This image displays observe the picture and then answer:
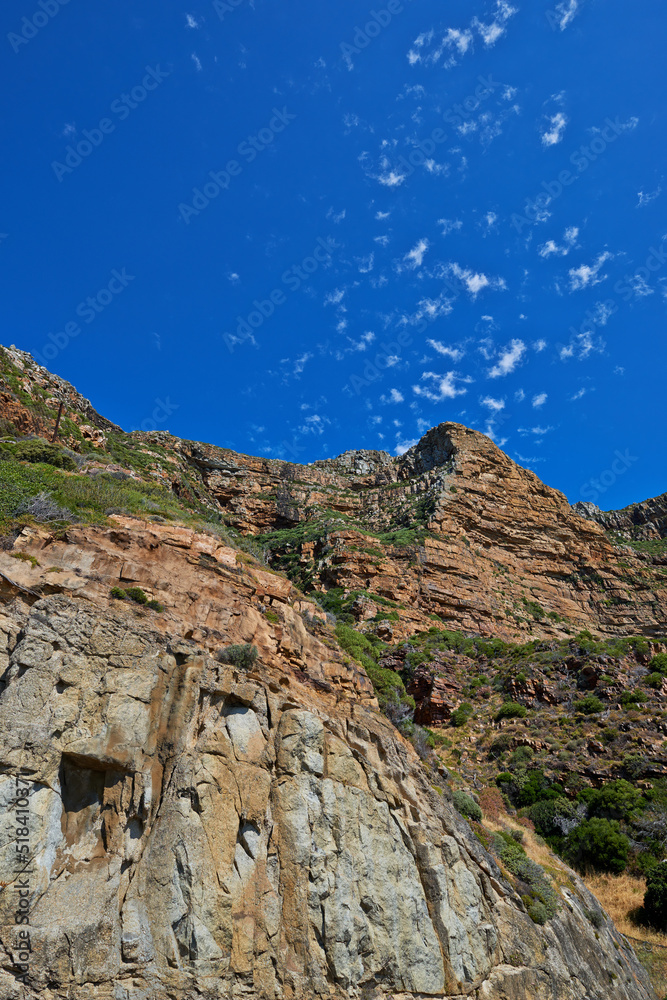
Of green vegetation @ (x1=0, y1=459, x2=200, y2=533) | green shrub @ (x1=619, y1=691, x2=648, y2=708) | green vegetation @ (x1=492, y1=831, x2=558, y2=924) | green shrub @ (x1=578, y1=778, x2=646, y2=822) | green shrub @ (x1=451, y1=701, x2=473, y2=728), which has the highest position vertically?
green vegetation @ (x1=0, y1=459, x2=200, y2=533)

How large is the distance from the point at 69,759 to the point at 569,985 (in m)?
12.4

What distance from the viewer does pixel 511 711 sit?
27.8 metres

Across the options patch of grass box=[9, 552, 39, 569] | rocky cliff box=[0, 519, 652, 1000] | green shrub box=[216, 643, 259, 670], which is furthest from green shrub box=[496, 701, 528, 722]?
patch of grass box=[9, 552, 39, 569]

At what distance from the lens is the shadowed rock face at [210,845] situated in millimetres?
6938

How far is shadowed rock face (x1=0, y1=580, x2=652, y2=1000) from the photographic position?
6938 millimetres

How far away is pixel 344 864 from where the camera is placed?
948 cm

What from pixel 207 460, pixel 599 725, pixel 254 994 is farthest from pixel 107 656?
pixel 207 460

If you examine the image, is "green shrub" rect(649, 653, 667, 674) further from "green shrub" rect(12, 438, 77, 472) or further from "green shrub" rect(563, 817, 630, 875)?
"green shrub" rect(12, 438, 77, 472)

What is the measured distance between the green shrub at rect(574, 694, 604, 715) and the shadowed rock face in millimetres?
15104

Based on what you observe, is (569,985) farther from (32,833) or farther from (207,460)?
(207,460)

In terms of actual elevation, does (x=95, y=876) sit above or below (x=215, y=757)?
below

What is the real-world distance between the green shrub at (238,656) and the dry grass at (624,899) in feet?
54.4

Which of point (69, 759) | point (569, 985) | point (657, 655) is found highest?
point (657, 655)

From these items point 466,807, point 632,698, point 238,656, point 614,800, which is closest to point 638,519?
point 632,698
